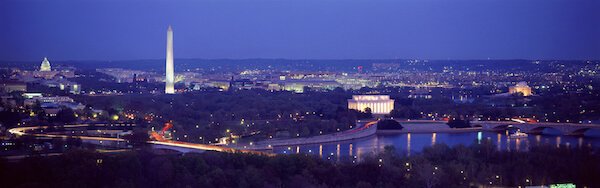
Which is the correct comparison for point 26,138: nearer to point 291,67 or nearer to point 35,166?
point 35,166

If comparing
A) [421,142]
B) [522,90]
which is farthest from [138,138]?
[522,90]

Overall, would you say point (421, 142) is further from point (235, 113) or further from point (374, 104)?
point (374, 104)

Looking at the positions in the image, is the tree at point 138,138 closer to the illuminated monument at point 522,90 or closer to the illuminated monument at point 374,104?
the illuminated monument at point 374,104

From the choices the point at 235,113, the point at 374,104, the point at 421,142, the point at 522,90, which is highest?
the point at 522,90

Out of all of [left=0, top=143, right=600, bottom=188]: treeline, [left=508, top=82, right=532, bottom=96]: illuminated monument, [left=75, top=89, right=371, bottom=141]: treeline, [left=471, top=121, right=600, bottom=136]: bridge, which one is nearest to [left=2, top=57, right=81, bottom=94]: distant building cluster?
[left=75, top=89, right=371, bottom=141]: treeline

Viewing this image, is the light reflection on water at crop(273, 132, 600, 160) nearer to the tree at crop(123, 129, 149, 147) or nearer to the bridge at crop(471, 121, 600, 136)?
the bridge at crop(471, 121, 600, 136)

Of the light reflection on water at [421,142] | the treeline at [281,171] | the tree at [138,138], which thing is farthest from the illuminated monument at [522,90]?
the treeline at [281,171]
